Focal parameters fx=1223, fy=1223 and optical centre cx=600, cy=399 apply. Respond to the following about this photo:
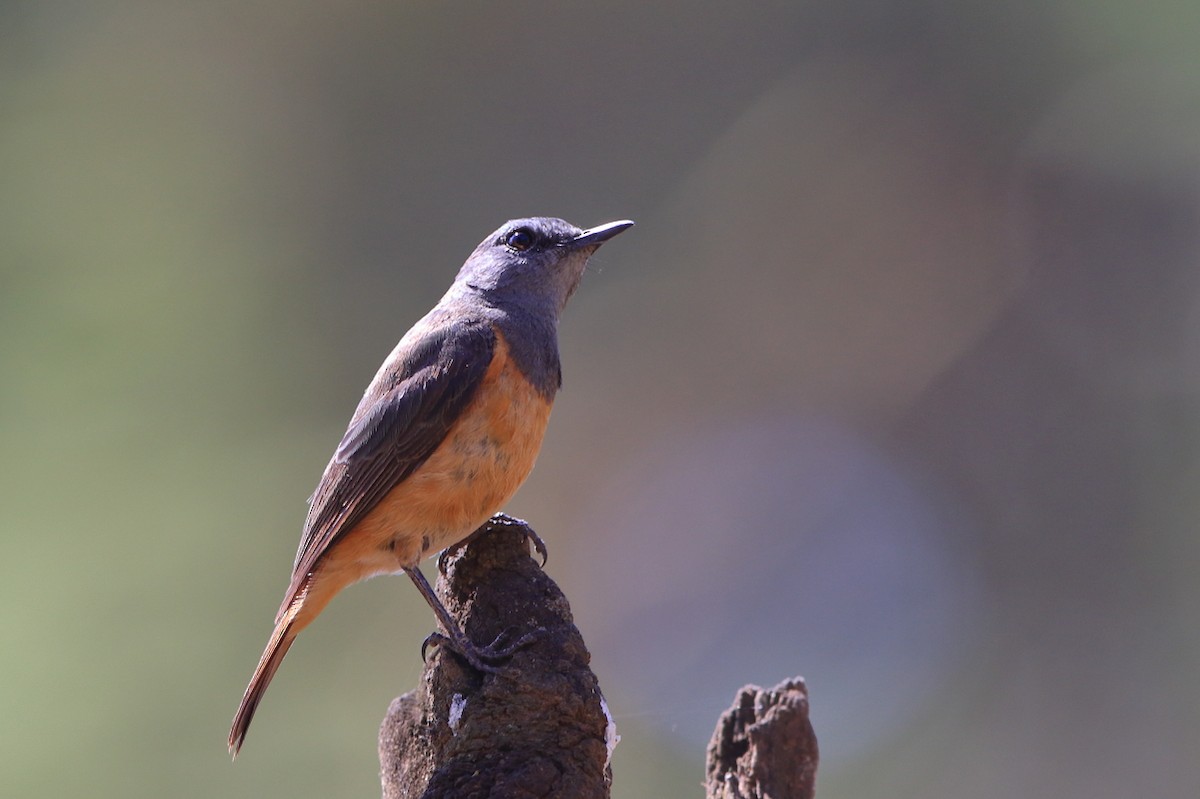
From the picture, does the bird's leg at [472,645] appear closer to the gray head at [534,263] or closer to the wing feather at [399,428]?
the wing feather at [399,428]

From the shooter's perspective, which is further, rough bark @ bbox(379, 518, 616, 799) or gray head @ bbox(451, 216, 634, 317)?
gray head @ bbox(451, 216, 634, 317)

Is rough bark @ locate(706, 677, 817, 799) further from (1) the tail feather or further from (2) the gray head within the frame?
(2) the gray head

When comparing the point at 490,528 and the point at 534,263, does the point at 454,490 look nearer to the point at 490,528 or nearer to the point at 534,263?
the point at 490,528

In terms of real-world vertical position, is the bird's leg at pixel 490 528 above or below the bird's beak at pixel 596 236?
below

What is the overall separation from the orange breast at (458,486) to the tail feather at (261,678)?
9.1 inches

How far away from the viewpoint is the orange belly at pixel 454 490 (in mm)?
4363

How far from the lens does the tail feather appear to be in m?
4.37

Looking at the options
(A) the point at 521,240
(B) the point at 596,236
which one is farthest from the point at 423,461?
(B) the point at 596,236

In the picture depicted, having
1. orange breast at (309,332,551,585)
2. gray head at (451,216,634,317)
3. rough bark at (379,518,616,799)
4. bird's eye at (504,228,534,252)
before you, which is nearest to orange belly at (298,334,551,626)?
orange breast at (309,332,551,585)

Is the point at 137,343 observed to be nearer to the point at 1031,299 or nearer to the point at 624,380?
the point at 624,380

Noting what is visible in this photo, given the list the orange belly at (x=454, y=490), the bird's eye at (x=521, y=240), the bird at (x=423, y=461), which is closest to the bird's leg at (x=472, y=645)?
the bird at (x=423, y=461)

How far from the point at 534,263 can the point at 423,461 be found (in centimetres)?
112

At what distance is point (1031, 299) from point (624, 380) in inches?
152

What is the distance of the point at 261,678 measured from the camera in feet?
14.4
